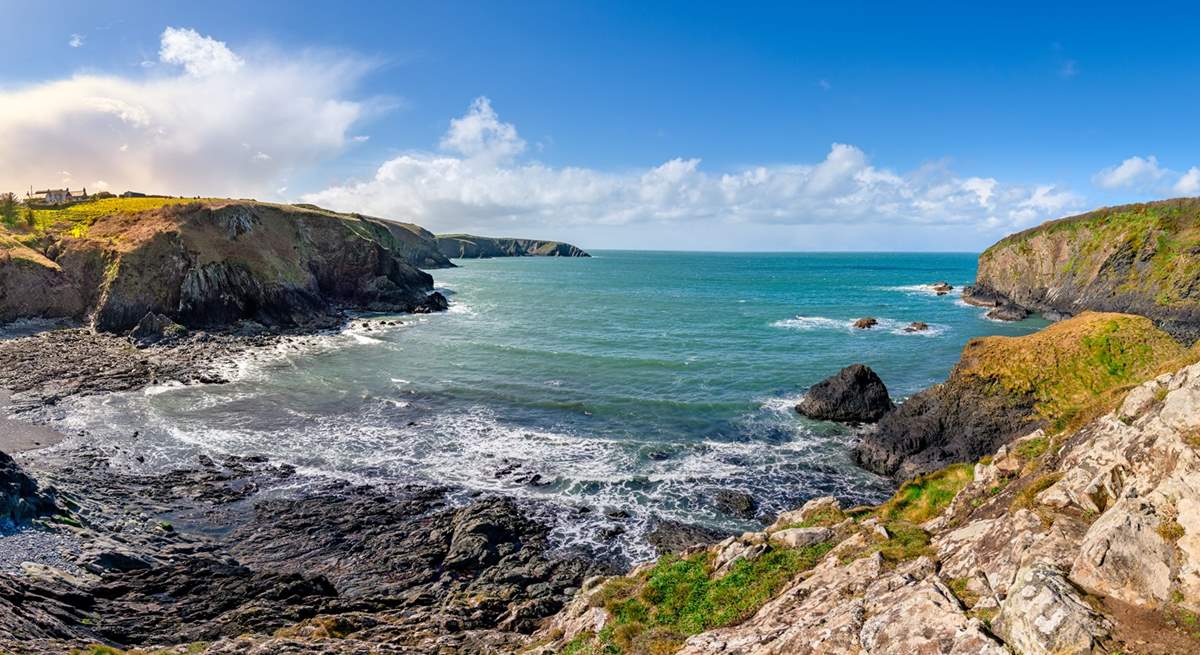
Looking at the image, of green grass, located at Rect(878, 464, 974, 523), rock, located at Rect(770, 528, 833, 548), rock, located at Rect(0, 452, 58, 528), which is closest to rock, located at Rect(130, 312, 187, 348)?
rock, located at Rect(0, 452, 58, 528)

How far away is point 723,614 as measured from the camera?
1174 cm

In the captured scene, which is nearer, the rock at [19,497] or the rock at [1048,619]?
the rock at [1048,619]

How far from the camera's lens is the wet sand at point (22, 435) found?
30.1 metres

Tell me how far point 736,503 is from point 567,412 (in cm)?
1542

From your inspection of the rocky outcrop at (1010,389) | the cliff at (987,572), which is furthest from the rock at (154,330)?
the rocky outcrop at (1010,389)

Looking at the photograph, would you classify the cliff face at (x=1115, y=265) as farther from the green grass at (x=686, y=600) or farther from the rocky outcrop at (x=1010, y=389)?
the green grass at (x=686, y=600)

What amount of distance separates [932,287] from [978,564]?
446 ft

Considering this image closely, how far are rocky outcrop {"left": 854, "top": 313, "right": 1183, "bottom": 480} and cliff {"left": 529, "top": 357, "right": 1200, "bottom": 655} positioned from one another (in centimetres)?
1521

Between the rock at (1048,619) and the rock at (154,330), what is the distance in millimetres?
67453

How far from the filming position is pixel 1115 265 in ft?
234

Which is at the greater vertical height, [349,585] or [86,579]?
[86,579]

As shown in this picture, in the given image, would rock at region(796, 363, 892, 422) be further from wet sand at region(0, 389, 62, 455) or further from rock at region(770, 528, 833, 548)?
wet sand at region(0, 389, 62, 455)

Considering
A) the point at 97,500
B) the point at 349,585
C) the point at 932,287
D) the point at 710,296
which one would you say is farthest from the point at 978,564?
the point at 932,287

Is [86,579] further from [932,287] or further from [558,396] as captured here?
[932,287]
